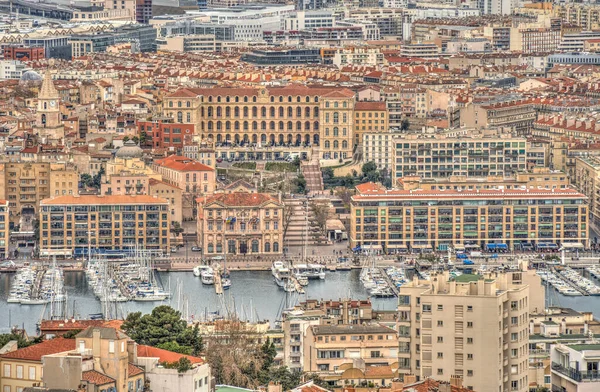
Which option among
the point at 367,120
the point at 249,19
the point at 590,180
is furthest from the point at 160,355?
the point at 249,19

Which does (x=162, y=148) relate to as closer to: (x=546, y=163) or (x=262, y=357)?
(x=546, y=163)

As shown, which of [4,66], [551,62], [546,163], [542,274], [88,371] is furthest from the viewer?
[551,62]

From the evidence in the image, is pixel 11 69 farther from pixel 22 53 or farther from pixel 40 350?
pixel 40 350

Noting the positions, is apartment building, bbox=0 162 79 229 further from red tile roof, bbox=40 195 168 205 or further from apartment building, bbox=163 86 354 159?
apartment building, bbox=163 86 354 159

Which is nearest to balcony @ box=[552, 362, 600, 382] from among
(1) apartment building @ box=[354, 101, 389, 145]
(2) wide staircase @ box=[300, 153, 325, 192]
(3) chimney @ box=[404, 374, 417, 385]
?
(3) chimney @ box=[404, 374, 417, 385]

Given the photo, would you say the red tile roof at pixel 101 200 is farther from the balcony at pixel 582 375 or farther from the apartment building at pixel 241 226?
the balcony at pixel 582 375

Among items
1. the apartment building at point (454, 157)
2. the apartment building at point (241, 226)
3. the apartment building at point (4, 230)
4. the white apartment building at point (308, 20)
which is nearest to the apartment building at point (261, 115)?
the apartment building at point (454, 157)

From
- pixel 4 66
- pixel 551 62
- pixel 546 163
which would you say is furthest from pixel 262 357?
pixel 551 62
